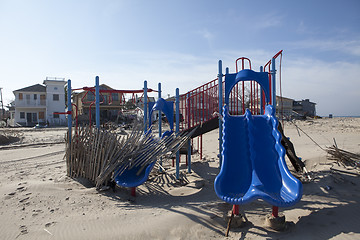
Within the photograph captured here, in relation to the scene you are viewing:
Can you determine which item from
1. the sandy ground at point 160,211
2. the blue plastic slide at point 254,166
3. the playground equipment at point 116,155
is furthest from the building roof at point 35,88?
the blue plastic slide at point 254,166

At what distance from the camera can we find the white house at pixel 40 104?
3516cm

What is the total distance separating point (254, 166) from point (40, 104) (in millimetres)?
39834

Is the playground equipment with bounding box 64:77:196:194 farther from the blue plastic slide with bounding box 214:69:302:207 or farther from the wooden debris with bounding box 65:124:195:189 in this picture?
the blue plastic slide with bounding box 214:69:302:207

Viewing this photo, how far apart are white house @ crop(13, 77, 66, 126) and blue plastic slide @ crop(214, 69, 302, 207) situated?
1417 inches

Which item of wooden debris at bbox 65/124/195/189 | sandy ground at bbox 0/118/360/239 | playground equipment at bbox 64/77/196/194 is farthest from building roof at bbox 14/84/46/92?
wooden debris at bbox 65/124/195/189

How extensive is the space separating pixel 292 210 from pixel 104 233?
336 cm

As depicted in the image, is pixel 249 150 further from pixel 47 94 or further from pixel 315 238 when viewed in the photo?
pixel 47 94

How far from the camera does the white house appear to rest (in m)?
35.2

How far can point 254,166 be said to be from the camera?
14.0 feet

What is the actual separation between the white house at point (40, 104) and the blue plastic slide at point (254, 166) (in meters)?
36.0

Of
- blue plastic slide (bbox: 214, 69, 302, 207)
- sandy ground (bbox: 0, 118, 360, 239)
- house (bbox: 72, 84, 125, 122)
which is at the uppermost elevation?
house (bbox: 72, 84, 125, 122)

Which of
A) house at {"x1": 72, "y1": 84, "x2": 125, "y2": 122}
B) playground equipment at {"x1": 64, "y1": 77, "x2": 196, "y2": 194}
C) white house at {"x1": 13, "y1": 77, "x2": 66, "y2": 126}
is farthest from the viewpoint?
white house at {"x1": 13, "y1": 77, "x2": 66, "y2": 126}

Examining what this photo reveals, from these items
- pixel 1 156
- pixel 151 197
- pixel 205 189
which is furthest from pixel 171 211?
pixel 1 156

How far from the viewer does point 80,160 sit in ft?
19.4
